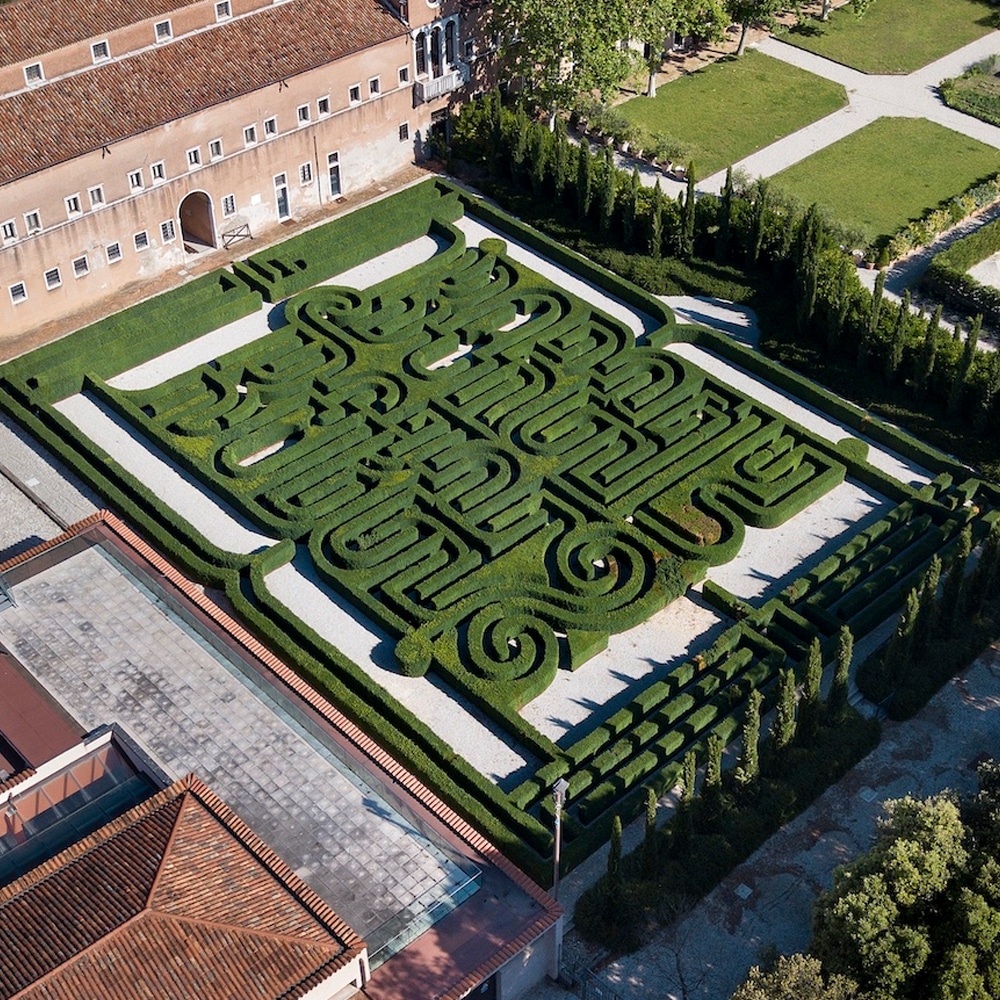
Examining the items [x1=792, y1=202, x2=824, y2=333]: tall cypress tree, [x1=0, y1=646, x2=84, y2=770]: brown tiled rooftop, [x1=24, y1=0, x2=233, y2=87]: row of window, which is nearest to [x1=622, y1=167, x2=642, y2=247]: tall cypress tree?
[x1=792, y1=202, x2=824, y2=333]: tall cypress tree

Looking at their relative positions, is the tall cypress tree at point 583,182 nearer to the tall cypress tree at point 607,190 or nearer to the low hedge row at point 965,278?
the tall cypress tree at point 607,190

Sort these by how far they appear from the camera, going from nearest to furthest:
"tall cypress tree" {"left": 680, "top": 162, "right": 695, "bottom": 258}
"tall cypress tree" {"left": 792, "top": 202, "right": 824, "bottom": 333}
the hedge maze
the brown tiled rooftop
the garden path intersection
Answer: the brown tiled rooftop < the hedge maze < "tall cypress tree" {"left": 792, "top": 202, "right": 824, "bottom": 333} < "tall cypress tree" {"left": 680, "top": 162, "right": 695, "bottom": 258} < the garden path intersection

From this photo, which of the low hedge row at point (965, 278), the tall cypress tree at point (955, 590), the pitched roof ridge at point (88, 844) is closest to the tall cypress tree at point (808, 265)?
the low hedge row at point (965, 278)

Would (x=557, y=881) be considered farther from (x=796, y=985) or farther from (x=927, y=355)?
(x=927, y=355)

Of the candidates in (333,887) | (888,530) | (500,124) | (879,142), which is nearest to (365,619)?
(333,887)

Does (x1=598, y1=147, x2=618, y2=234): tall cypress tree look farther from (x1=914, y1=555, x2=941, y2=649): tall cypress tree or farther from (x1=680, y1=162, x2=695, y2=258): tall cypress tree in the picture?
(x1=914, y1=555, x2=941, y2=649): tall cypress tree

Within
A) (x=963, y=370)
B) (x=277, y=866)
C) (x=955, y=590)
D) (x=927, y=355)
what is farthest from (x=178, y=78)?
(x=277, y=866)
